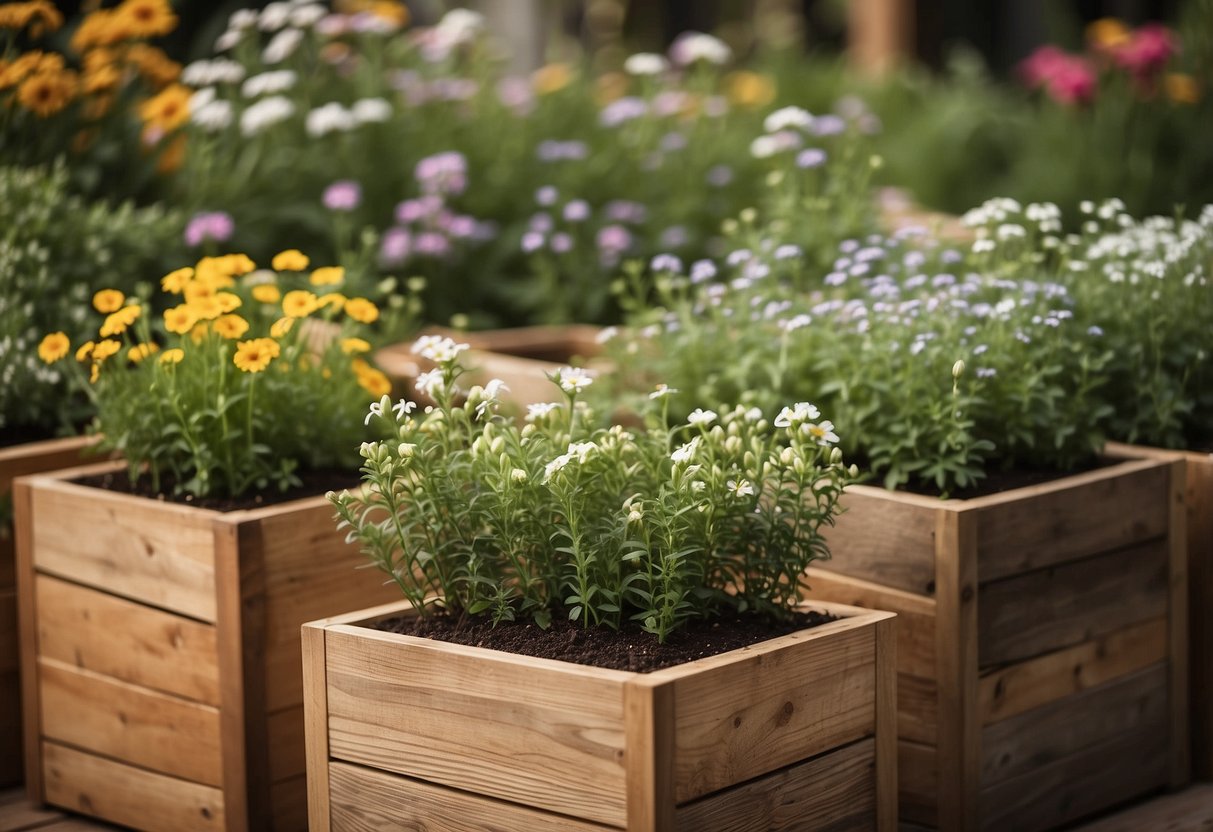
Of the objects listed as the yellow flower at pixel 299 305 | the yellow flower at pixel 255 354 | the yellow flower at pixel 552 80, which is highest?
the yellow flower at pixel 552 80

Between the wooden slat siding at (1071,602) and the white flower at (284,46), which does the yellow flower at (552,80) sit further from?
the wooden slat siding at (1071,602)

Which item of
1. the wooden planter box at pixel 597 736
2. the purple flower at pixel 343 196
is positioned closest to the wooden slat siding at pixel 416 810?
the wooden planter box at pixel 597 736

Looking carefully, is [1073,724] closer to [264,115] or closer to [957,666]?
[957,666]

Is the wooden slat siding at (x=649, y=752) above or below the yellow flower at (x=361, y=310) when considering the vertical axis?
below

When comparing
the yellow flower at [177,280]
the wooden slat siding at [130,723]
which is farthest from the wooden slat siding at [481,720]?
the yellow flower at [177,280]

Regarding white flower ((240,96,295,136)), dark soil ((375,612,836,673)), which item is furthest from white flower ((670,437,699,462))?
white flower ((240,96,295,136))

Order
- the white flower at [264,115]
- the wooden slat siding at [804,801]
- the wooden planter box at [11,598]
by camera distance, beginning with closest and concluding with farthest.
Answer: the wooden slat siding at [804,801] < the wooden planter box at [11,598] < the white flower at [264,115]

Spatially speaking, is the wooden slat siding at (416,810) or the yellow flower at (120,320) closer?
the wooden slat siding at (416,810)

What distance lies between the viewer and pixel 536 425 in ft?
7.63

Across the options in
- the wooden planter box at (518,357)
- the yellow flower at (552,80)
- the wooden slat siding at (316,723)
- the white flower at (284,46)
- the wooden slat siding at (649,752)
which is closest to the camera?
the wooden slat siding at (649,752)

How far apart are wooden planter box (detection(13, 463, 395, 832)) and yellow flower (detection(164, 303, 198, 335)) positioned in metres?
0.29

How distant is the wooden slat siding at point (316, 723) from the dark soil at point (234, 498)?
0.41m

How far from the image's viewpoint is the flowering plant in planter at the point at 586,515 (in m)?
2.08

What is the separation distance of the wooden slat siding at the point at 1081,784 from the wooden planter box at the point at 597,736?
1.14ft
